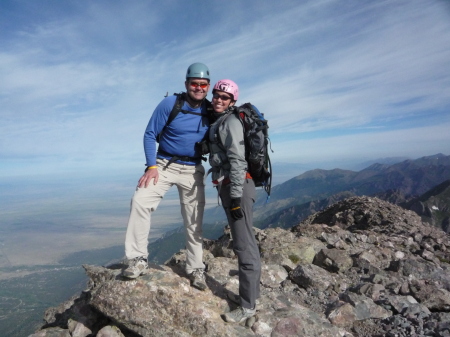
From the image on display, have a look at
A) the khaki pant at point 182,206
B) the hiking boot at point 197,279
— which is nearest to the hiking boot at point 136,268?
the khaki pant at point 182,206

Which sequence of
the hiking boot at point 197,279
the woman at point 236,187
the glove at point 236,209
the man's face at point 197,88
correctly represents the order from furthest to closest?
the hiking boot at point 197,279, the man's face at point 197,88, the glove at point 236,209, the woman at point 236,187

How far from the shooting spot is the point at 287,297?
8805 millimetres

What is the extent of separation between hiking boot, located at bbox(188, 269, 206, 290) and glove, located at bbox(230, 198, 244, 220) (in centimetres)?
245

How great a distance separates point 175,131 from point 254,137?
7.41ft

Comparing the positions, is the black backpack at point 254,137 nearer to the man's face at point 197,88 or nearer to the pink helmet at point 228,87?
the pink helmet at point 228,87

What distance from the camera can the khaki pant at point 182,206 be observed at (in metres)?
7.04

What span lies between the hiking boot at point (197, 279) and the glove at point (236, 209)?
2449 mm

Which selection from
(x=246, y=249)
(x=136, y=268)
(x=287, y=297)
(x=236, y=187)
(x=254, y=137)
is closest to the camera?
(x=236, y=187)

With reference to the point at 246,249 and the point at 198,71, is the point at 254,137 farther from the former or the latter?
the point at 246,249

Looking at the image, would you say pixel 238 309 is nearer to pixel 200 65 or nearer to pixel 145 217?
pixel 145 217

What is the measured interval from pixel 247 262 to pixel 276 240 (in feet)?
22.1

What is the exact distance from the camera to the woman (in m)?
6.48

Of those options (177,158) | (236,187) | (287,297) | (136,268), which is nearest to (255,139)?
(236,187)

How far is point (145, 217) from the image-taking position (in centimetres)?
708
